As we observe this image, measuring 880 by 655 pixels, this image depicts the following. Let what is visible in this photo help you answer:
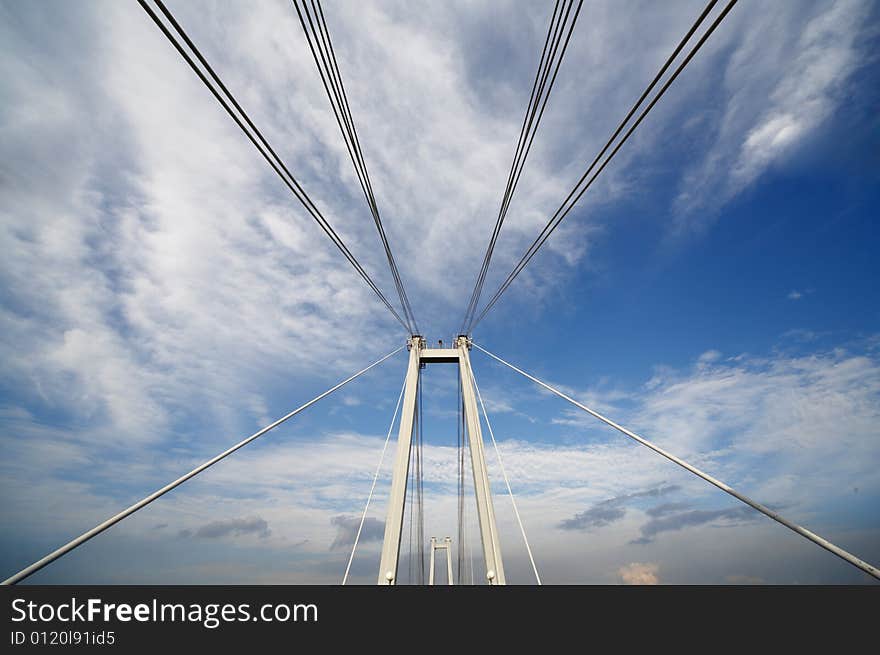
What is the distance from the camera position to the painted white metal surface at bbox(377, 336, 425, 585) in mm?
9088

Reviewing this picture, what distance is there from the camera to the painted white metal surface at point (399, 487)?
9.09 metres

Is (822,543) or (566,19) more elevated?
(566,19)

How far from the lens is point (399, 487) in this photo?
11078 millimetres
